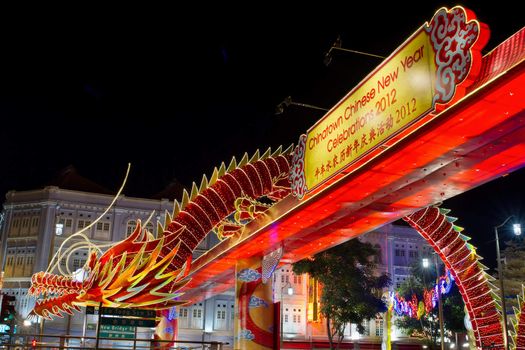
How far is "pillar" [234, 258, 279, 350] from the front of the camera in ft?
57.3

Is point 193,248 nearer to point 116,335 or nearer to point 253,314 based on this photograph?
point 253,314

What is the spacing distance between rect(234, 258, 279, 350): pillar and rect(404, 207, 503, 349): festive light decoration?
547cm

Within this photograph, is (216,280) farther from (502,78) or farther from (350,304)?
(502,78)

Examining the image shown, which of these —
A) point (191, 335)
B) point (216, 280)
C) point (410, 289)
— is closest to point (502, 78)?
point (216, 280)

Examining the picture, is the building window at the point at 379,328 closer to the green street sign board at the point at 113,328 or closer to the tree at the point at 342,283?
Result: the tree at the point at 342,283

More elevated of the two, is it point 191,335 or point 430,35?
point 430,35

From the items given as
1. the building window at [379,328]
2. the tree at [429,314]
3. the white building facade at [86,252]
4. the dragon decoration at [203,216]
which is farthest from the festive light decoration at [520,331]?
the building window at [379,328]

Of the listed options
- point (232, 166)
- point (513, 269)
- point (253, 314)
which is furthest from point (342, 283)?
point (232, 166)

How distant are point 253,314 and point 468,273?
6.72 metres

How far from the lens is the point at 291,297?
169ft

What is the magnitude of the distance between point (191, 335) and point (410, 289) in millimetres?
19499

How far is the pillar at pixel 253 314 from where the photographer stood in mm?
17469

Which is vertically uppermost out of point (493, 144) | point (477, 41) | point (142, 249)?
point (477, 41)

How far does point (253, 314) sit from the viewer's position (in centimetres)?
1766
